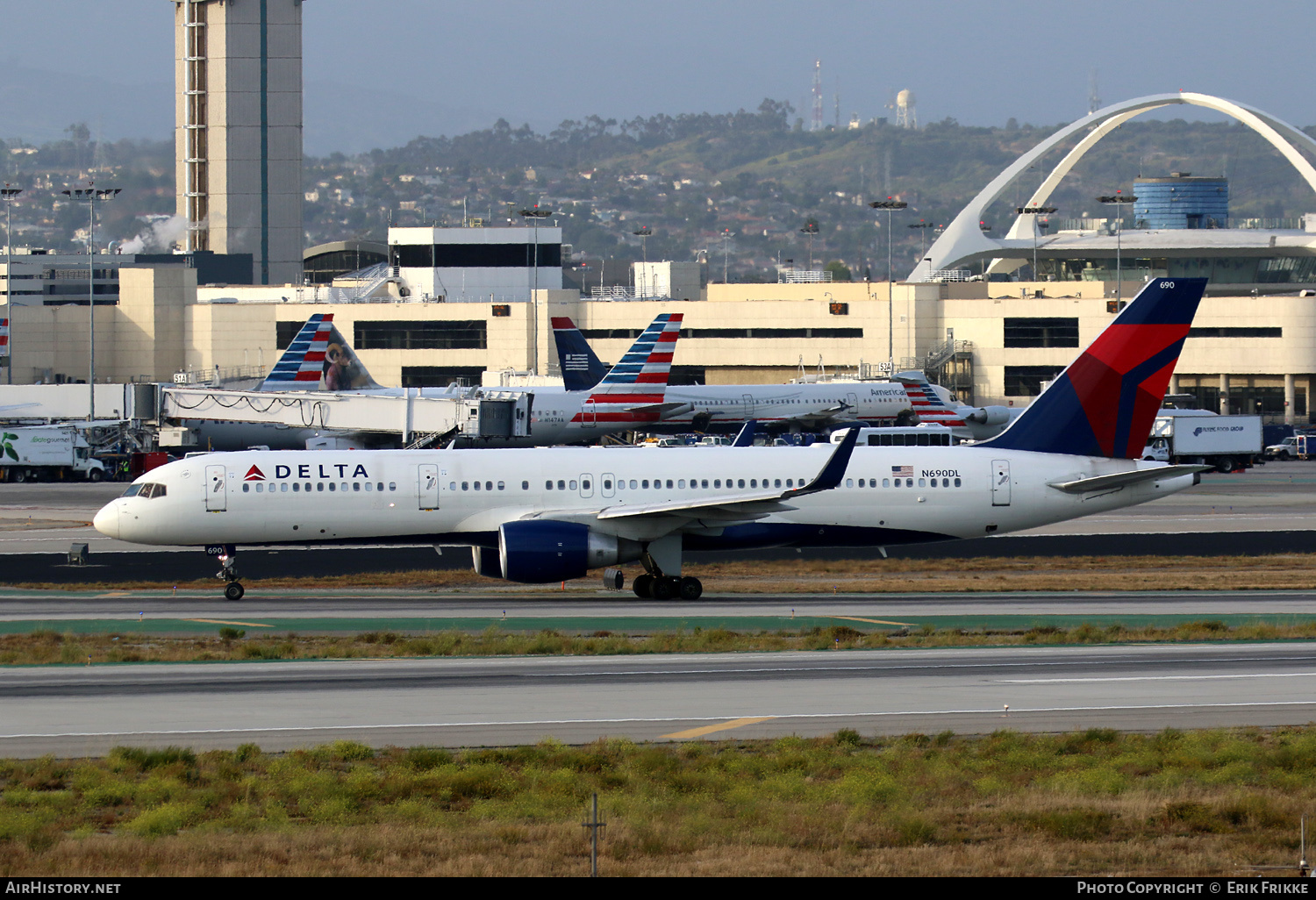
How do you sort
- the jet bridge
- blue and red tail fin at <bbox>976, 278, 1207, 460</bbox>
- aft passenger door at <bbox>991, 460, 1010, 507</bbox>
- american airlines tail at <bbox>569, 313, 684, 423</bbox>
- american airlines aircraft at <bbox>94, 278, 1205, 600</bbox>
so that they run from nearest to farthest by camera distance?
american airlines aircraft at <bbox>94, 278, 1205, 600</bbox>
aft passenger door at <bbox>991, 460, 1010, 507</bbox>
blue and red tail fin at <bbox>976, 278, 1207, 460</bbox>
the jet bridge
american airlines tail at <bbox>569, 313, 684, 423</bbox>

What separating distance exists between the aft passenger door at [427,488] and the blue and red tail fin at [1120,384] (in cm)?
1492

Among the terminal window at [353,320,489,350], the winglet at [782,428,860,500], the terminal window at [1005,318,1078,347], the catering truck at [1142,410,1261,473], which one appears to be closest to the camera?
the winglet at [782,428,860,500]

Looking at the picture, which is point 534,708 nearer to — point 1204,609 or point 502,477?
point 502,477

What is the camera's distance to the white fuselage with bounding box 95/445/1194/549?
3966 cm

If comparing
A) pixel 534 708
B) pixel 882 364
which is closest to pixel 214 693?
pixel 534 708

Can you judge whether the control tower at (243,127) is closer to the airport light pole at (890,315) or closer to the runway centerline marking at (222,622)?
the airport light pole at (890,315)

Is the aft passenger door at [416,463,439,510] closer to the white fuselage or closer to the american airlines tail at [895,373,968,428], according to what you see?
the white fuselage

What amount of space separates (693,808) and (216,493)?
24974 mm

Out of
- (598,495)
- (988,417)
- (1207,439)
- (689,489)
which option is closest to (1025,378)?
(988,417)

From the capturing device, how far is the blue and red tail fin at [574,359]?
9588 cm

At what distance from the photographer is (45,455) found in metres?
85.6

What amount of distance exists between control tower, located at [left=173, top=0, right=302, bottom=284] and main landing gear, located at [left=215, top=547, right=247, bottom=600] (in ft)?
465

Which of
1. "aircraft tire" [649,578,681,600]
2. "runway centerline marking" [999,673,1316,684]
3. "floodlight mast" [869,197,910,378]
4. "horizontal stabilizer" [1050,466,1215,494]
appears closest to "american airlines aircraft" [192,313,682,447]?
"aircraft tire" [649,578,681,600]

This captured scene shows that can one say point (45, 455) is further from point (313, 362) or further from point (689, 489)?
point (689, 489)
